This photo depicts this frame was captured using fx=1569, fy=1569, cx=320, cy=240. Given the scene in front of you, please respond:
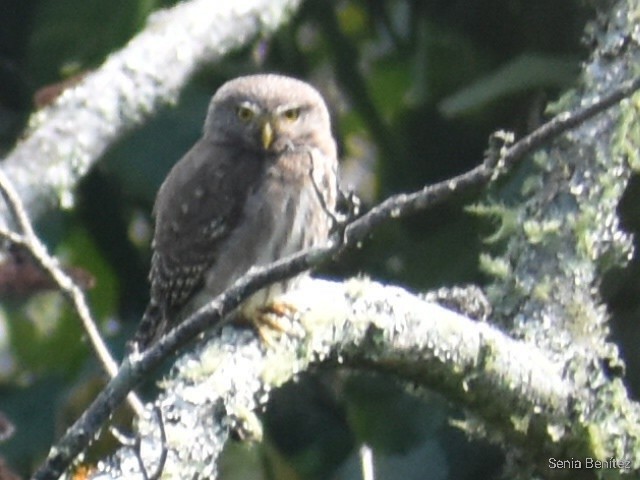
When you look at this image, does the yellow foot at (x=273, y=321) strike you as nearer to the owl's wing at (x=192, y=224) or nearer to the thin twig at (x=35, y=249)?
the owl's wing at (x=192, y=224)

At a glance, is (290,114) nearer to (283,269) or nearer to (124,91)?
(124,91)

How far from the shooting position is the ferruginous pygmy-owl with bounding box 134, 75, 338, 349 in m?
3.98

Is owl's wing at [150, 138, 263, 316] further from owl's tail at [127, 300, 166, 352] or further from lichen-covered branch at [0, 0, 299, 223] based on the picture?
lichen-covered branch at [0, 0, 299, 223]

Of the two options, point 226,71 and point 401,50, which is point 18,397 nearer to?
point 226,71

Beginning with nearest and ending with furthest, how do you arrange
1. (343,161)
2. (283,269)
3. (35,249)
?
1. (283,269)
2. (35,249)
3. (343,161)

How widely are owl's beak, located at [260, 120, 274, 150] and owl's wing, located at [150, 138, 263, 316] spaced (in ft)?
0.54

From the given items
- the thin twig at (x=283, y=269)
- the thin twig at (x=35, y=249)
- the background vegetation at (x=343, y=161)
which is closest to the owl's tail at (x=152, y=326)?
the background vegetation at (x=343, y=161)

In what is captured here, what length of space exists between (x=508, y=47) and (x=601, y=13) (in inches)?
41.9

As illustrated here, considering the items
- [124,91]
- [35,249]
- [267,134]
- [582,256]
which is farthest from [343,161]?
[35,249]

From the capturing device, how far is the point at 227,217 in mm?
4062

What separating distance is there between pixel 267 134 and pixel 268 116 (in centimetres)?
11

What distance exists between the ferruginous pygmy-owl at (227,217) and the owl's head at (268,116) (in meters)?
0.03

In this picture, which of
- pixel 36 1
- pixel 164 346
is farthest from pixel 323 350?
pixel 36 1

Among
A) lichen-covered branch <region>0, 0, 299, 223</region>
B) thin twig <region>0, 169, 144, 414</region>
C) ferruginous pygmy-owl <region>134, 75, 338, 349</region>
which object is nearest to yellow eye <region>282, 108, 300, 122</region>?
ferruginous pygmy-owl <region>134, 75, 338, 349</region>
